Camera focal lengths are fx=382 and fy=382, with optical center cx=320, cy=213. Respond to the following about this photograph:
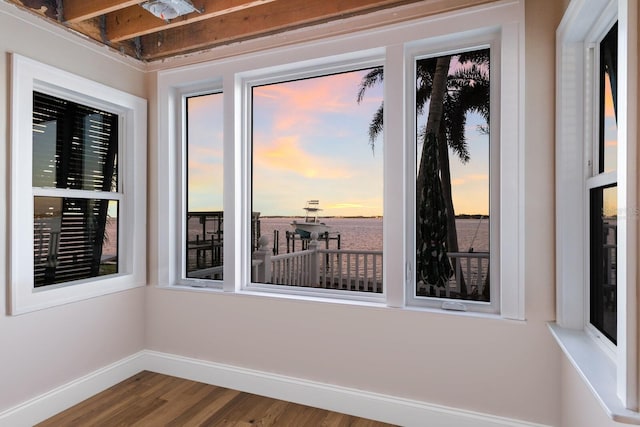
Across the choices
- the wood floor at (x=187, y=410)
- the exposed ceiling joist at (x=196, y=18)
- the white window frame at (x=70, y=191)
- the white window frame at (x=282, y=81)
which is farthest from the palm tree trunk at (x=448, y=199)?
the white window frame at (x=70, y=191)

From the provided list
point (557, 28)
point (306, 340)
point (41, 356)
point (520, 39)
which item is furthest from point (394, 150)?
point (41, 356)

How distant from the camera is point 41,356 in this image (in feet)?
7.86

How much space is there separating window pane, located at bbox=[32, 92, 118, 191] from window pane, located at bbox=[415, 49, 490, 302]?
7.66 ft

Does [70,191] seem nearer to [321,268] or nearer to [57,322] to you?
[57,322]

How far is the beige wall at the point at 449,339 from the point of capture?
2051 millimetres

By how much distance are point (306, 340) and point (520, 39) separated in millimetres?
2215

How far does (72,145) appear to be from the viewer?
106 inches

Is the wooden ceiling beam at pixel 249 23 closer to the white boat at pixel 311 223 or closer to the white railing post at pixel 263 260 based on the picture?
the white boat at pixel 311 223

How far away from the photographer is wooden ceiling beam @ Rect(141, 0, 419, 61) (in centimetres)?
240

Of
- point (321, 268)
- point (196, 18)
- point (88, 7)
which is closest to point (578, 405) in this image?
point (321, 268)

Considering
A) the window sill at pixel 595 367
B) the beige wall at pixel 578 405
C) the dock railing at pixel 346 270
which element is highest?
the dock railing at pixel 346 270

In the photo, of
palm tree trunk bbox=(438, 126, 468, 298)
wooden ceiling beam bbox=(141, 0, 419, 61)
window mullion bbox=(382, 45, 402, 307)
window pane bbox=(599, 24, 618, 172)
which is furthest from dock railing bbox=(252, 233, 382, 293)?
wooden ceiling beam bbox=(141, 0, 419, 61)

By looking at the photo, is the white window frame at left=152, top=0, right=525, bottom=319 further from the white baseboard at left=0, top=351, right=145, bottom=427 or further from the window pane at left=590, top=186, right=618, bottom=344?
the white baseboard at left=0, top=351, right=145, bottom=427

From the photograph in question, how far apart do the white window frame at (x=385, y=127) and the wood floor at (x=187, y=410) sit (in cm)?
72
